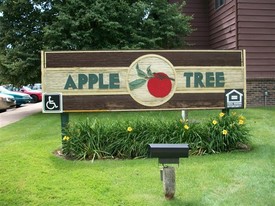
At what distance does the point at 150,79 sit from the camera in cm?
816

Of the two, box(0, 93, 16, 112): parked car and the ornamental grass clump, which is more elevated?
box(0, 93, 16, 112): parked car

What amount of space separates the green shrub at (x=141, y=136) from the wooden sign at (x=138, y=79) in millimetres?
434

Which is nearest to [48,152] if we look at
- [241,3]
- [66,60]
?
[66,60]

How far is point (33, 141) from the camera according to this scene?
9164 mm

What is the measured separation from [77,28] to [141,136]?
27.6 feet

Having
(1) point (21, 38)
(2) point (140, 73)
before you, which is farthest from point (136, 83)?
(1) point (21, 38)

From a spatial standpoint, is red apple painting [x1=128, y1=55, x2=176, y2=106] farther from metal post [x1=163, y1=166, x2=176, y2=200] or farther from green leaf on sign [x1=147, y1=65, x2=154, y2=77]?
metal post [x1=163, y1=166, x2=176, y2=200]

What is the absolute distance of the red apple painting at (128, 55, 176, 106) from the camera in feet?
26.7

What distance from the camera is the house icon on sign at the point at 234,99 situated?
8391 mm

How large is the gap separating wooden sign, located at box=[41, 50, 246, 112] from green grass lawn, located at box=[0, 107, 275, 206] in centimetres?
129

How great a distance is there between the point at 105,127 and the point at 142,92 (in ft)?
3.56

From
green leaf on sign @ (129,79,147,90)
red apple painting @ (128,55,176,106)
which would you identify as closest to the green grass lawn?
red apple painting @ (128,55,176,106)

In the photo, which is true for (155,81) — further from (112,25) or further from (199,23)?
(199,23)

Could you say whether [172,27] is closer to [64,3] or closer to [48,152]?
[64,3]
